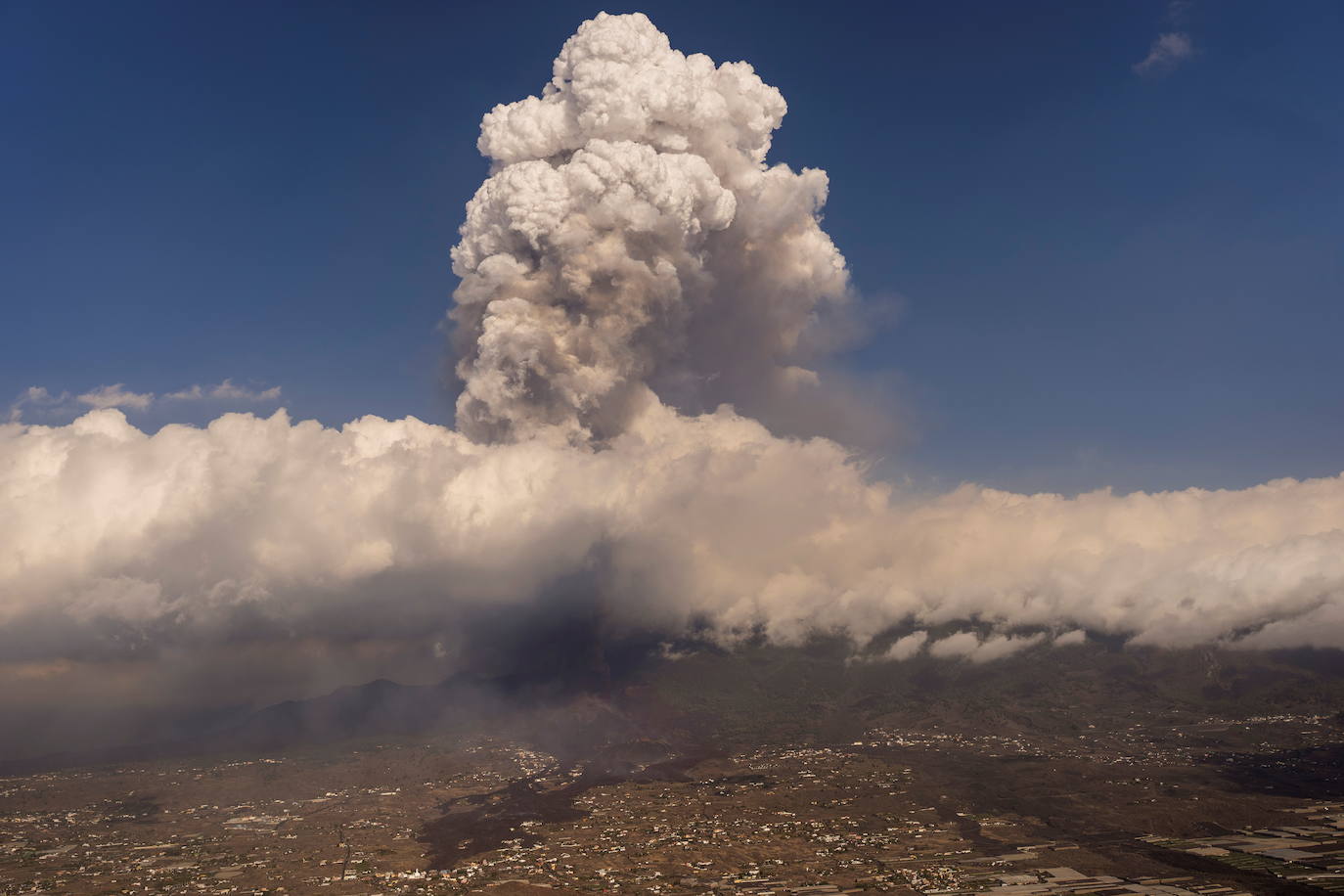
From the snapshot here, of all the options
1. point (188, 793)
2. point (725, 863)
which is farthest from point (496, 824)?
point (188, 793)

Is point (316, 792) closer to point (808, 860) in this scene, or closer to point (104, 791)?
point (104, 791)

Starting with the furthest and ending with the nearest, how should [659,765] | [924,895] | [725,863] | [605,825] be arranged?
[659,765]
[605,825]
[725,863]
[924,895]

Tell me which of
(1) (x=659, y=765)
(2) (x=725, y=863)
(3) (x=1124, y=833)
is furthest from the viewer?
(1) (x=659, y=765)

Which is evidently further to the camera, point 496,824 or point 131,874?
point 496,824

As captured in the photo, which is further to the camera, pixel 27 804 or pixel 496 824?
pixel 27 804

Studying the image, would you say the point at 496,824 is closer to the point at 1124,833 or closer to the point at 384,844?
the point at 384,844

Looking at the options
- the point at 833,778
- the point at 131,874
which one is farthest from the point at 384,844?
the point at 833,778

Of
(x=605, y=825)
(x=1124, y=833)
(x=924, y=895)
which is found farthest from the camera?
(x=605, y=825)

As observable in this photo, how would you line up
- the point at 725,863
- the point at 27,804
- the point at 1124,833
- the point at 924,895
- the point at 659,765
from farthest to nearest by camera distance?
the point at 659,765, the point at 27,804, the point at 1124,833, the point at 725,863, the point at 924,895
